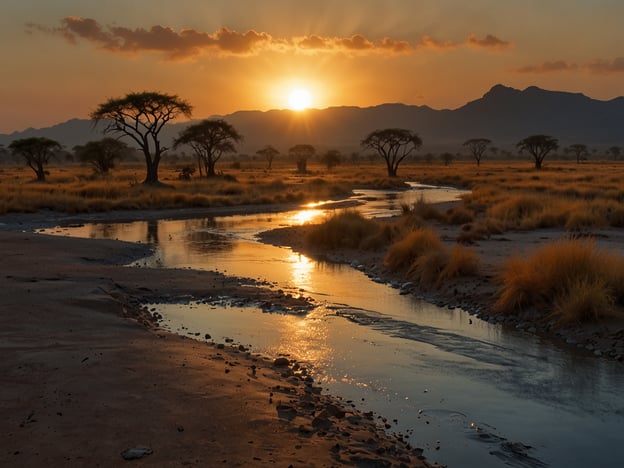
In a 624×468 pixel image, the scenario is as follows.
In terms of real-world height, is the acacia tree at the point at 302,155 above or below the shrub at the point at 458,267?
above

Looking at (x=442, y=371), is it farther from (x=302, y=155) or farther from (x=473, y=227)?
(x=302, y=155)

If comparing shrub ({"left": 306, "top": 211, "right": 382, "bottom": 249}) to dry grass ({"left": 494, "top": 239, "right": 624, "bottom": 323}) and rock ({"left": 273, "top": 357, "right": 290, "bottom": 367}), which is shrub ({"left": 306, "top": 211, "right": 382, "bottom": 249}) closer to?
dry grass ({"left": 494, "top": 239, "right": 624, "bottom": 323})

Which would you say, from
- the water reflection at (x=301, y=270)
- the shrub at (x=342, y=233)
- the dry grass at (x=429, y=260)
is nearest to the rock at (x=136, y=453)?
the water reflection at (x=301, y=270)

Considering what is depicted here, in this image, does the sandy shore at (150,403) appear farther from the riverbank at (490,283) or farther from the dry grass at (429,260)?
the dry grass at (429,260)

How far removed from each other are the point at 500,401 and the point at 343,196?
42492mm

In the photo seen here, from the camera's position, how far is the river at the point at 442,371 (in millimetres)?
6539

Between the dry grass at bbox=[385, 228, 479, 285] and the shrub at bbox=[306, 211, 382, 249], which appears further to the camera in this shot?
the shrub at bbox=[306, 211, 382, 249]

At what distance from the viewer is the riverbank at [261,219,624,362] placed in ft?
33.4

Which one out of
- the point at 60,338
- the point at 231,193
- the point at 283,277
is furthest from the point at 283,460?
the point at 231,193

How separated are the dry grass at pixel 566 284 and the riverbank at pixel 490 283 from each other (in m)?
0.24

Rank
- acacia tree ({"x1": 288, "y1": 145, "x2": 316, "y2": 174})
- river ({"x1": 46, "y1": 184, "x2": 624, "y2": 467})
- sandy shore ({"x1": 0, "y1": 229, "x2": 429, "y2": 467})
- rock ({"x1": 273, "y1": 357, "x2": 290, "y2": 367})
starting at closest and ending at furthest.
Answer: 1. sandy shore ({"x1": 0, "y1": 229, "x2": 429, "y2": 467})
2. river ({"x1": 46, "y1": 184, "x2": 624, "y2": 467})
3. rock ({"x1": 273, "y1": 357, "x2": 290, "y2": 367})
4. acacia tree ({"x1": 288, "y1": 145, "x2": 316, "y2": 174})

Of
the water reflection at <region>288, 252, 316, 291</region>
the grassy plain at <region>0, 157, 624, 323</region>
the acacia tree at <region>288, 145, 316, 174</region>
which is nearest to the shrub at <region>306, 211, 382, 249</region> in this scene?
the grassy plain at <region>0, 157, 624, 323</region>

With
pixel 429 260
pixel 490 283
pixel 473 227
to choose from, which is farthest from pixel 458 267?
pixel 473 227

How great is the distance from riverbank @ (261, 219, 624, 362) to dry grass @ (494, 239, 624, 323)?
24 cm
